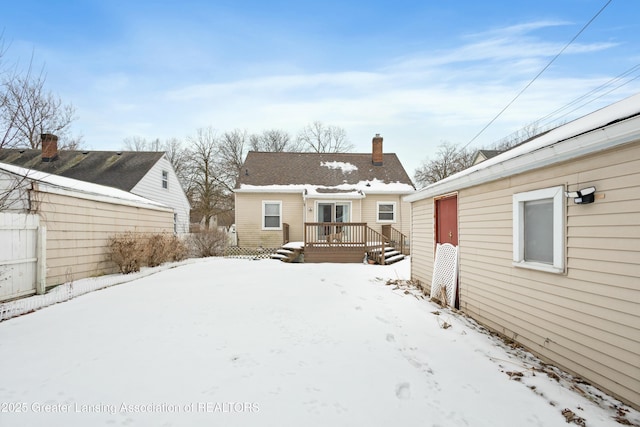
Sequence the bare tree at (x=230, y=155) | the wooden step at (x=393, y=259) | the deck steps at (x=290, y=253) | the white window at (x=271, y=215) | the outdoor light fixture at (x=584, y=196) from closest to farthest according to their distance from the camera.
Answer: the outdoor light fixture at (x=584, y=196) < the wooden step at (x=393, y=259) < the deck steps at (x=290, y=253) < the white window at (x=271, y=215) < the bare tree at (x=230, y=155)

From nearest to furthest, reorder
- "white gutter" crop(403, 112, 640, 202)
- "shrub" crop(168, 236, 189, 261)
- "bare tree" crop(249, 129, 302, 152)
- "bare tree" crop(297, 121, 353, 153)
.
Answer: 1. "white gutter" crop(403, 112, 640, 202)
2. "shrub" crop(168, 236, 189, 261)
3. "bare tree" crop(297, 121, 353, 153)
4. "bare tree" crop(249, 129, 302, 152)

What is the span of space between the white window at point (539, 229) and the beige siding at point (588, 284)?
9 cm

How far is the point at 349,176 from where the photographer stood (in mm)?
17422

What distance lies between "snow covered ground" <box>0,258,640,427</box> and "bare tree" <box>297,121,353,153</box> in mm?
32608

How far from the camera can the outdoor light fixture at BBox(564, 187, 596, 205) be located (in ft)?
9.84

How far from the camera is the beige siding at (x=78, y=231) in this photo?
→ 258 inches

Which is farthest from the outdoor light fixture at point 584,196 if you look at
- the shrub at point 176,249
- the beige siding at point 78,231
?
the shrub at point 176,249

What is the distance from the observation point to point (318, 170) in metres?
17.7

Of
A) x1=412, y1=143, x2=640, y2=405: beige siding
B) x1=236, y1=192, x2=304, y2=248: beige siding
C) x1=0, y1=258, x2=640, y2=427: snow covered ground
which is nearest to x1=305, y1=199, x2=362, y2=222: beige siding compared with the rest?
x1=236, y1=192, x2=304, y2=248: beige siding

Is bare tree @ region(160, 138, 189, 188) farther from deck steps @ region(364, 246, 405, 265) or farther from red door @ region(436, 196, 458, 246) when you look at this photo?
red door @ region(436, 196, 458, 246)

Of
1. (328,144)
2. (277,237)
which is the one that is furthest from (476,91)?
(328,144)

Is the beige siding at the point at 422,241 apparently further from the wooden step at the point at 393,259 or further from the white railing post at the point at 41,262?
the white railing post at the point at 41,262

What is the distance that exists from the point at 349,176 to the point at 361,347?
47.0ft

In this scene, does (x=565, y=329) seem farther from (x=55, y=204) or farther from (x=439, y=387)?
(x=55, y=204)
